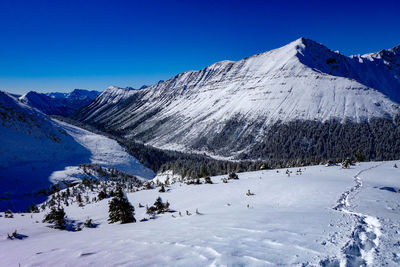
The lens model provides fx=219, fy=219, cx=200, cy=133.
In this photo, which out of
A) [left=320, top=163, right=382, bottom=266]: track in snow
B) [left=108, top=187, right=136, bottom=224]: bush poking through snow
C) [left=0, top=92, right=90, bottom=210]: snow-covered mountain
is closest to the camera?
[left=320, top=163, right=382, bottom=266]: track in snow

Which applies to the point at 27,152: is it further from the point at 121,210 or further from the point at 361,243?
the point at 361,243

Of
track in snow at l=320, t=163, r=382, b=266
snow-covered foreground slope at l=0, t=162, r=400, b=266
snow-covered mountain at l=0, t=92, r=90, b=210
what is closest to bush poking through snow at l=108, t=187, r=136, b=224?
snow-covered foreground slope at l=0, t=162, r=400, b=266

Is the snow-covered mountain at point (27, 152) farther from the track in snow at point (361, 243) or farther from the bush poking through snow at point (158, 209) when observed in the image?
the track in snow at point (361, 243)

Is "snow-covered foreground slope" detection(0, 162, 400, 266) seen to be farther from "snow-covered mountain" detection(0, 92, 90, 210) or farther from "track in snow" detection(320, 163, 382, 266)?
"snow-covered mountain" detection(0, 92, 90, 210)

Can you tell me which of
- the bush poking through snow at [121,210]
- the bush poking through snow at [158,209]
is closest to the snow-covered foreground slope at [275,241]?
the bush poking through snow at [158,209]

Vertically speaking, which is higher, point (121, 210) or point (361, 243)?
point (361, 243)

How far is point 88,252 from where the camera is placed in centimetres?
1016

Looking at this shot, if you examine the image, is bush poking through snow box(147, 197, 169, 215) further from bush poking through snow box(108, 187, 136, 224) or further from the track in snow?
the track in snow

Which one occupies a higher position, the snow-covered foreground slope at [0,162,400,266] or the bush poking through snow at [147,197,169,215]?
the snow-covered foreground slope at [0,162,400,266]

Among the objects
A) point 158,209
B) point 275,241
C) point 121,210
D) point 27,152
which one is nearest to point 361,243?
point 275,241

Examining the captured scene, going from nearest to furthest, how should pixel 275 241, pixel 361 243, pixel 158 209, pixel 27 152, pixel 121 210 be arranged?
pixel 361 243 < pixel 275 241 < pixel 121 210 < pixel 158 209 < pixel 27 152

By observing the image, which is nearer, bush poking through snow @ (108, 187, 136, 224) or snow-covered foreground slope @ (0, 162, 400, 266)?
snow-covered foreground slope @ (0, 162, 400, 266)

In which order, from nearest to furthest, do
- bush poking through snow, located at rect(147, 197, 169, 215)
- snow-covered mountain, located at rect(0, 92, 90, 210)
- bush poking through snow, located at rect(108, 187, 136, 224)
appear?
bush poking through snow, located at rect(108, 187, 136, 224), bush poking through snow, located at rect(147, 197, 169, 215), snow-covered mountain, located at rect(0, 92, 90, 210)

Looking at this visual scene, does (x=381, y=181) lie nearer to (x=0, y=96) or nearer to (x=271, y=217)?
(x=271, y=217)
